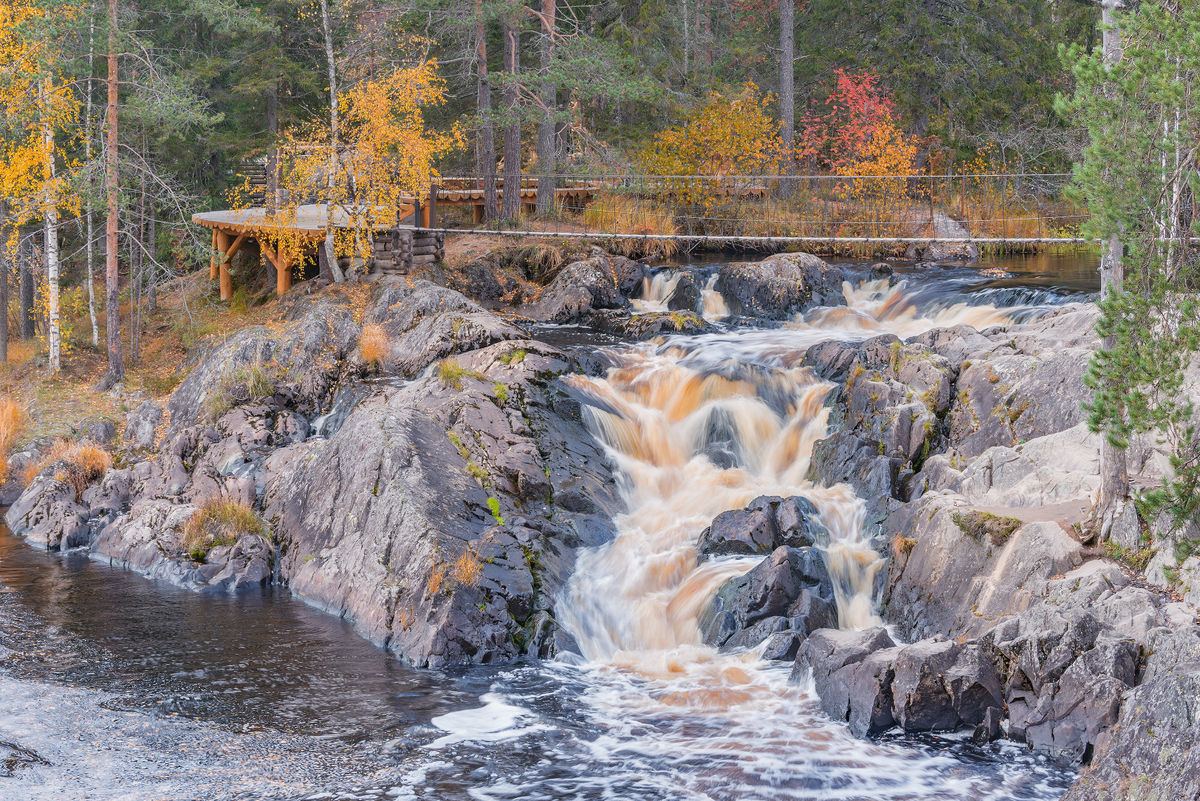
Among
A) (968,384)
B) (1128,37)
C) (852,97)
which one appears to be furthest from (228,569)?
(852,97)

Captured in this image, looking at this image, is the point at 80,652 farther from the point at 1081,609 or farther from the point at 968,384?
the point at 968,384

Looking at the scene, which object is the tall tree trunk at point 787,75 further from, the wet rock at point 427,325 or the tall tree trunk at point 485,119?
the wet rock at point 427,325

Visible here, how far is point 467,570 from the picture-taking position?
40.5 ft

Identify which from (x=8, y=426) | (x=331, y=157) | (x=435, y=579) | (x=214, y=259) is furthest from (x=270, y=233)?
(x=435, y=579)

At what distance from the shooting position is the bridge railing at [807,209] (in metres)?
27.0

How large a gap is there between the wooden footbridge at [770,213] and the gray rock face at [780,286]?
7.52 feet

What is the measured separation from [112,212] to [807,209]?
1712 centimetres

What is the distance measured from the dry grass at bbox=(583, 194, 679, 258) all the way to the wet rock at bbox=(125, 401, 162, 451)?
1152 centimetres

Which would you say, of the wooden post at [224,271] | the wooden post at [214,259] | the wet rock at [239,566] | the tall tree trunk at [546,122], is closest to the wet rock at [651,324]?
the tall tree trunk at [546,122]

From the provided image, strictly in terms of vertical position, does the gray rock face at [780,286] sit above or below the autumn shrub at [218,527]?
above

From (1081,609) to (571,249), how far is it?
17.2m

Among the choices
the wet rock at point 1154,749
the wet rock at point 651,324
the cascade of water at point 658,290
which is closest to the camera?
the wet rock at point 1154,749

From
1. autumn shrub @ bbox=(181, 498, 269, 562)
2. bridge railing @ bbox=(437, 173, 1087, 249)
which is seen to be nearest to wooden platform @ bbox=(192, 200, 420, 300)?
bridge railing @ bbox=(437, 173, 1087, 249)

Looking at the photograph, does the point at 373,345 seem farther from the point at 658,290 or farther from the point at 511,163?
the point at 511,163
